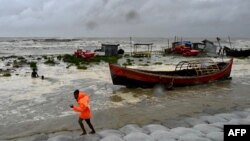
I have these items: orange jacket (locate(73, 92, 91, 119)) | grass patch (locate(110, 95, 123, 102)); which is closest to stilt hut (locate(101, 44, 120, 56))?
grass patch (locate(110, 95, 123, 102))

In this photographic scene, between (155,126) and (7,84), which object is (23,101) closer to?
(7,84)

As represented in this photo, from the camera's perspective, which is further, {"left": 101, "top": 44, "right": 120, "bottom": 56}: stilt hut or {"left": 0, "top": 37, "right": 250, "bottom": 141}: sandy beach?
{"left": 101, "top": 44, "right": 120, "bottom": 56}: stilt hut

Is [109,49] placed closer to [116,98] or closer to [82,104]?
[116,98]

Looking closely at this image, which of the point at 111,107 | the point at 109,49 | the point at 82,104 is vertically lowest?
the point at 111,107

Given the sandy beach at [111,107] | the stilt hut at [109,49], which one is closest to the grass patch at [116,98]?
the sandy beach at [111,107]

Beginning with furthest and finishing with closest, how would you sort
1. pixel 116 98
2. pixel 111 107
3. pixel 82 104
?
pixel 116 98
pixel 111 107
pixel 82 104

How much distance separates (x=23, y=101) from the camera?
13898 mm

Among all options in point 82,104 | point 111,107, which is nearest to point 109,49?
point 111,107

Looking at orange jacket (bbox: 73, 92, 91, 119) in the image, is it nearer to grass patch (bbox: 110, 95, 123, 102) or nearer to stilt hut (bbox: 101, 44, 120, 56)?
grass patch (bbox: 110, 95, 123, 102)

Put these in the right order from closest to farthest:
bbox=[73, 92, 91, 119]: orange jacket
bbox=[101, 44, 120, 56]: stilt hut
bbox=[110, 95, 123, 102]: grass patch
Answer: bbox=[73, 92, 91, 119]: orange jacket < bbox=[110, 95, 123, 102]: grass patch < bbox=[101, 44, 120, 56]: stilt hut

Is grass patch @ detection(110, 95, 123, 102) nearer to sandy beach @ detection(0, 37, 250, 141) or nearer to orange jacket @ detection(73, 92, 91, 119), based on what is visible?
sandy beach @ detection(0, 37, 250, 141)

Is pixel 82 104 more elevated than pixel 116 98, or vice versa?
pixel 82 104

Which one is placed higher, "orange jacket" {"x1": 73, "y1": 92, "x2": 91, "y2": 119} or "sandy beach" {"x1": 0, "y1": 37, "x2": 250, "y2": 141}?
"orange jacket" {"x1": 73, "y1": 92, "x2": 91, "y2": 119}

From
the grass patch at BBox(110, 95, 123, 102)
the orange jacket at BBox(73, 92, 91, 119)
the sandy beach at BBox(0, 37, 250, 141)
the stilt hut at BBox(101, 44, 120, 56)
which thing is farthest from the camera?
the stilt hut at BBox(101, 44, 120, 56)
